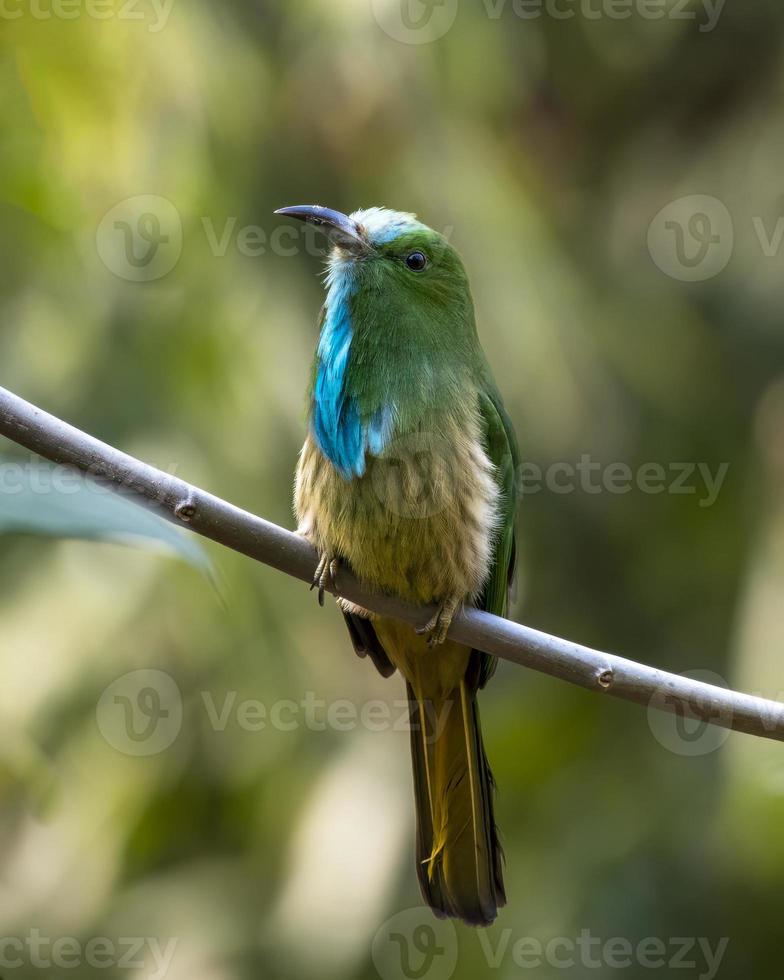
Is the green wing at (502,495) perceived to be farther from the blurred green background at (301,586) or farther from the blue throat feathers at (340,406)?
the blurred green background at (301,586)

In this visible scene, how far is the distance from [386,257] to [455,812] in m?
1.43

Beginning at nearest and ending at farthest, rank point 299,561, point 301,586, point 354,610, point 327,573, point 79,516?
point 79,516, point 299,561, point 327,573, point 354,610, point 301,586

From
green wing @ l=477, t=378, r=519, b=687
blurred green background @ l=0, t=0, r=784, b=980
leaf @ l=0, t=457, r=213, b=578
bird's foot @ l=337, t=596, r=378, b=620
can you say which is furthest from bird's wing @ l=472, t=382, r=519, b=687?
leaf @ l=0, t=457, r=213, b=578

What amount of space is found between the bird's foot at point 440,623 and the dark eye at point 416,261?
83 cm

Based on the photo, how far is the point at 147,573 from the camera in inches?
188

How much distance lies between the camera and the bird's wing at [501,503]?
10.1 ft

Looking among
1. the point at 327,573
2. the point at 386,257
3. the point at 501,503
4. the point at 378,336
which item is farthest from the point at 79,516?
the point at 501,503

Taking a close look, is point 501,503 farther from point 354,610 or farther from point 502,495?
point 354,610

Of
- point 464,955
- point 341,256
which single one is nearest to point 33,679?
point 464,955

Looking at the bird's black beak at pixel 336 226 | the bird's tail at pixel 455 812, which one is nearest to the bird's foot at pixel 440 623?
the bird's tail at pixel 455 812

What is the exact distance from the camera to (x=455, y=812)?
308 centimetres

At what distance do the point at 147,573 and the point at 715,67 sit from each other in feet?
12.9

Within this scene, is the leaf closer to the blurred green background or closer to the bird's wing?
the bird's wing

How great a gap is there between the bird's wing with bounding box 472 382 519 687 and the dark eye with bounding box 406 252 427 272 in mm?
357
